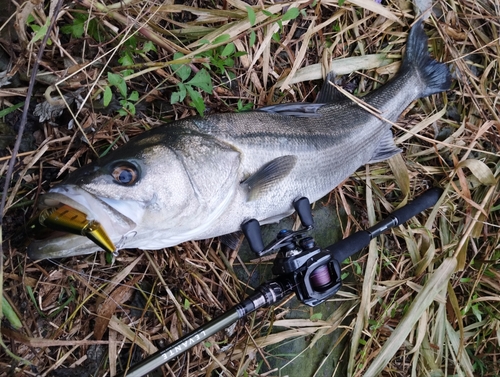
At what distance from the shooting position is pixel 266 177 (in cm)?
223

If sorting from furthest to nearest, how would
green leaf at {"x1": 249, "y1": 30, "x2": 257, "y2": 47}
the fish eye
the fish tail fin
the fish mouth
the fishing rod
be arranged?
the fish tail fin < green leaf at {"x1": 249, "y1": 30, "x2": 257, "y2": 47} < the fishing rod < the fish eye < the fish mouth

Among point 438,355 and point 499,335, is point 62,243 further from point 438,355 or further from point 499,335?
point 499,335

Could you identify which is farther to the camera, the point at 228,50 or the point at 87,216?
the point at 228,50

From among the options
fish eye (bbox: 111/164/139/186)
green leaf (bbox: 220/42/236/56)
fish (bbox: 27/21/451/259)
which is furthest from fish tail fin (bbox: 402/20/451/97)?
fish eye (bbox: 111/164/139/186)

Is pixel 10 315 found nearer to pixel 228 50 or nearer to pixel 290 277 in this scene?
pixel 290 277

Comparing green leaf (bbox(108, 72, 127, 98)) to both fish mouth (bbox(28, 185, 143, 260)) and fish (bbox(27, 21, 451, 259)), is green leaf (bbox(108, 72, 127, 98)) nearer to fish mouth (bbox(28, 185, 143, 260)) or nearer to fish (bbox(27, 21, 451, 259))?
fish (bbox(27, 21, 451, 259))

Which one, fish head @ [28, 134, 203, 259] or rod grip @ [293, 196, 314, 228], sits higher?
fish head @ [28, 134, 203, 259]

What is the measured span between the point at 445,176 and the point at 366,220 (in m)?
0.75

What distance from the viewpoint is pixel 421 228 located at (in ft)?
10.3

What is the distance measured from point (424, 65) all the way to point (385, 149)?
0.73m

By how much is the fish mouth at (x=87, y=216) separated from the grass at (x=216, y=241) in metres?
0.43

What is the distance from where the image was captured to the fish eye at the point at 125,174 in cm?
181

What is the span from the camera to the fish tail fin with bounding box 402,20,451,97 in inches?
121

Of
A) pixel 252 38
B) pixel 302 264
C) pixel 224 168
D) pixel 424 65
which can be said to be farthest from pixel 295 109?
pixel 424 65
